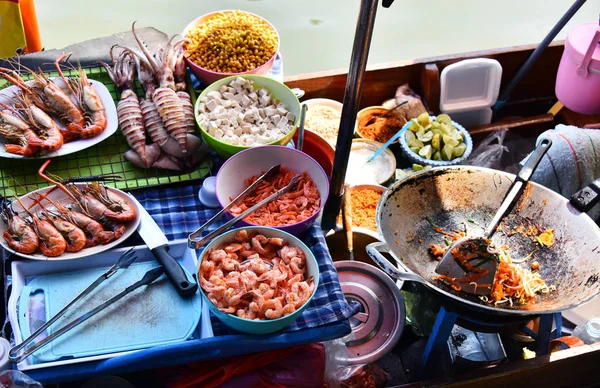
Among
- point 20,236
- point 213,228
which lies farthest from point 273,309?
point 20,236

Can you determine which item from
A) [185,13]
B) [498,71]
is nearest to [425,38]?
[498,71]

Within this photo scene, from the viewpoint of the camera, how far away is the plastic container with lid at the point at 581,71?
266 centimetres

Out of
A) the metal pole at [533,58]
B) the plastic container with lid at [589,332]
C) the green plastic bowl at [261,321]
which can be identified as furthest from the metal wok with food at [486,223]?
the metal pole at [533,58]

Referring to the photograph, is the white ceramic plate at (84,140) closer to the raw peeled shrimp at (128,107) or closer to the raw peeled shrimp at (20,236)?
the raw peeled shrimp at (128,107)

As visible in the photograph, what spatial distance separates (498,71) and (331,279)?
6.36 feet

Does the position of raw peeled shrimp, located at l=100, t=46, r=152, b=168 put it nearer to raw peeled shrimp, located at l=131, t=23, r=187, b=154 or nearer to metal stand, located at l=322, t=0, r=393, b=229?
raw peeled shrimp, located at l=131, t=23, r=187, b=154

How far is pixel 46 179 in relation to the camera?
1764 millimetres

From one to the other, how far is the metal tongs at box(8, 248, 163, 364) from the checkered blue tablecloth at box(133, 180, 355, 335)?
19 cm

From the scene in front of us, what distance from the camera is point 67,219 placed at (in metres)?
1.66

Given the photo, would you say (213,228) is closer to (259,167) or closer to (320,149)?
(259,167)

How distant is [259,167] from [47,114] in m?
0.86

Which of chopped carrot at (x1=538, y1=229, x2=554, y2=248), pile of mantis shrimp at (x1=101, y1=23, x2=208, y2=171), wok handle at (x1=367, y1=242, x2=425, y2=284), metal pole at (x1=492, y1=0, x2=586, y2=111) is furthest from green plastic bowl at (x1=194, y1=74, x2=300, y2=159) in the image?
metal pole at (x1=492, y1=0, x2=586, y2=111)

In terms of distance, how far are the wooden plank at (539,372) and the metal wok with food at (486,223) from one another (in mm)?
353

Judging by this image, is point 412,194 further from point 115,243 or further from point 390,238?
point 115,243
